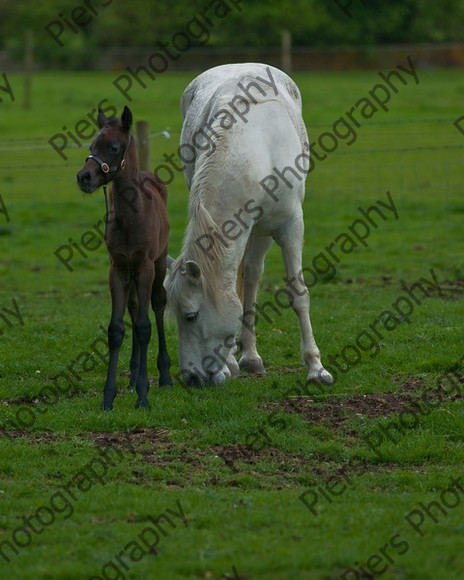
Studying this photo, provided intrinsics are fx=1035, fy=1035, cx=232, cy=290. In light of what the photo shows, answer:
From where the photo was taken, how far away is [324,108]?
26.4 m

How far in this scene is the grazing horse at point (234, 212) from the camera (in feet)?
22.4

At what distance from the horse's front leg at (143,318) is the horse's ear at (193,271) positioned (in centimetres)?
27

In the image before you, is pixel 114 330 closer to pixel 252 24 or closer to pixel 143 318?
pixel 143 318

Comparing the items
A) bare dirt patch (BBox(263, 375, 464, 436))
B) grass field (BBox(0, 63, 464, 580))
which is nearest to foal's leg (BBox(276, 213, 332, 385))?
grass field (BBox(0, 63, 464, 580))

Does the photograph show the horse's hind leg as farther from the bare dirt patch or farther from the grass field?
the bare dirt patch

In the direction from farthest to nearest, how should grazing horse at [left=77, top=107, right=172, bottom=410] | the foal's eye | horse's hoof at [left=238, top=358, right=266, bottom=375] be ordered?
horse's hoof at [left=238, top=358, right=266, bottom=375] < the foal's eye < grazing horse at [left=77, top=107, right=172, bottom=410]

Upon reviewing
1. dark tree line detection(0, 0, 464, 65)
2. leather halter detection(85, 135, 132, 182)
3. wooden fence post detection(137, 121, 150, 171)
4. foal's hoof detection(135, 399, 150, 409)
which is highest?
leather halter detection(85, 135, 132, 182)

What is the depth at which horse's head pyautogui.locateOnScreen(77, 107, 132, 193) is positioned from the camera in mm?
6254

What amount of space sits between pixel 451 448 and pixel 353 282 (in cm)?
586

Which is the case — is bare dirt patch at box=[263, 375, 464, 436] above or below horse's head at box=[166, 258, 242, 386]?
below

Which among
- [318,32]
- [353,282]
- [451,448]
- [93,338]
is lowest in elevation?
[318,32]

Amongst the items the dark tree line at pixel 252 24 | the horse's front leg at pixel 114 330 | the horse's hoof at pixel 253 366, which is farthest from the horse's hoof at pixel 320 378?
the dark tree line at pixel 252 24

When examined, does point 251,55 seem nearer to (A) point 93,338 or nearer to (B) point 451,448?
(A) point 93,338

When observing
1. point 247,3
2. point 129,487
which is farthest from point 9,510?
point 247,3
